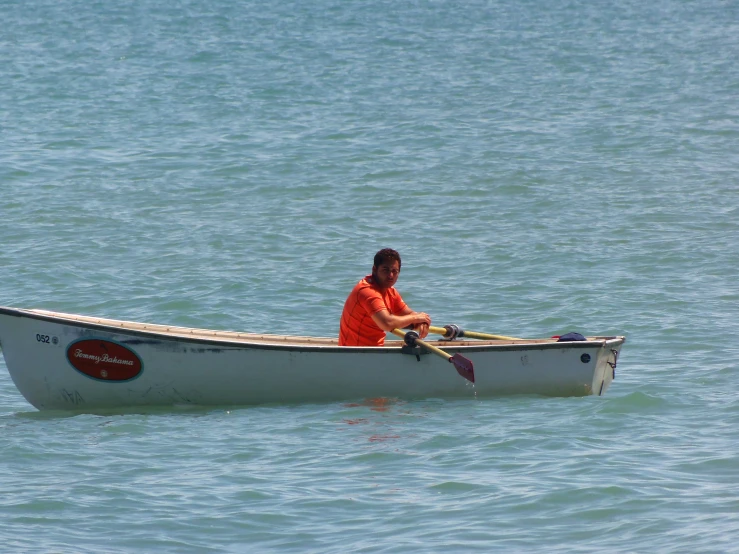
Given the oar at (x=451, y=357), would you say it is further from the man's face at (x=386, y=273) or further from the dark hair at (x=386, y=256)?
the dark hair at (x=386, y=256)

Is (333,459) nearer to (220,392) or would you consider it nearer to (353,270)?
(220,392)

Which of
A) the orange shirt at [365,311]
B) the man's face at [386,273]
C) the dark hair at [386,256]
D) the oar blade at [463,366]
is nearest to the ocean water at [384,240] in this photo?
the oar blade at [463,366]

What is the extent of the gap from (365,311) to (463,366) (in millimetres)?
960

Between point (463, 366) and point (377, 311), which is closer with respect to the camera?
point (463, 366)

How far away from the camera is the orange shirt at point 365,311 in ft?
32.9

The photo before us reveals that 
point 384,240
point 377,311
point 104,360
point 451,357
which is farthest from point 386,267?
point 384,240

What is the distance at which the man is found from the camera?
9977mm

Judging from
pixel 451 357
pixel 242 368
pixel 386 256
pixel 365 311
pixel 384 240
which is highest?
pixel 384 240

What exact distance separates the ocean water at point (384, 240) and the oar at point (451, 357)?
33 cm

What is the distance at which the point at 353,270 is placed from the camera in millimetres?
15406

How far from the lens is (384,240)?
55.2ft

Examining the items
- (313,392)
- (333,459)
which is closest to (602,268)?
(313,392)

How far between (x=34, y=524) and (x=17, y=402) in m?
3.36

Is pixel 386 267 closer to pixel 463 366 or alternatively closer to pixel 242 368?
pixel 463 366
